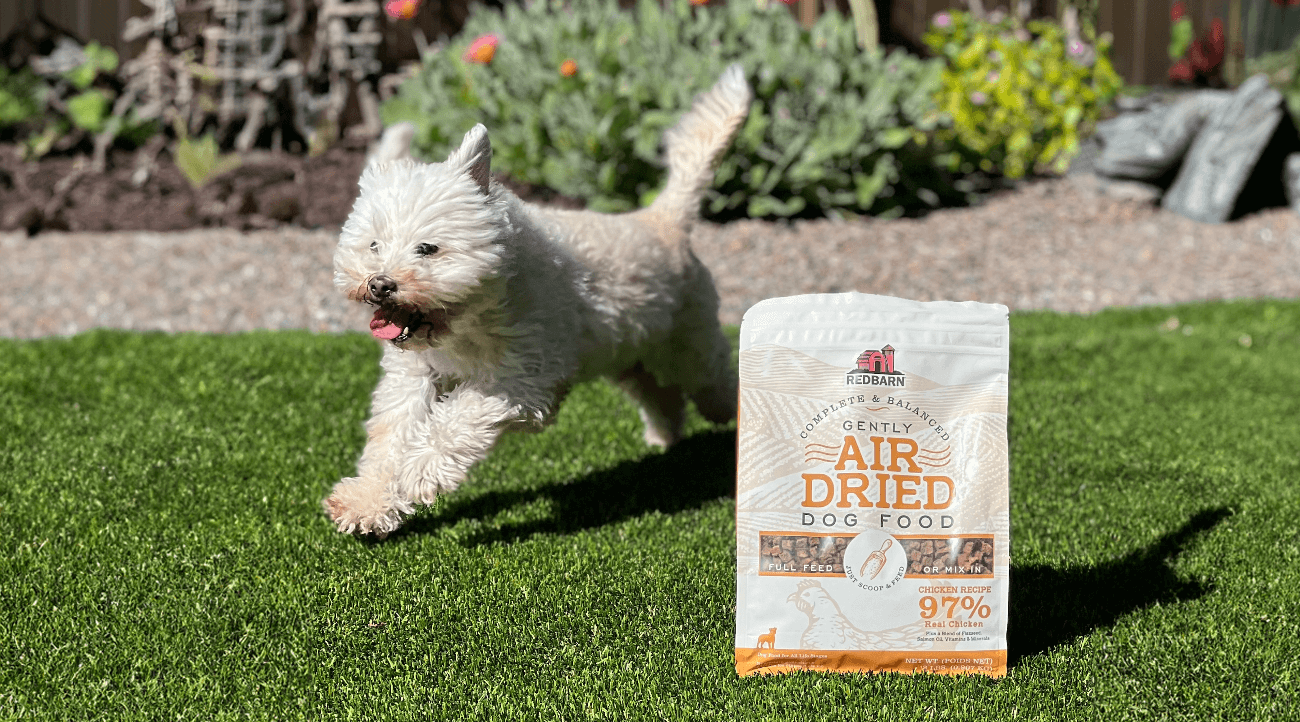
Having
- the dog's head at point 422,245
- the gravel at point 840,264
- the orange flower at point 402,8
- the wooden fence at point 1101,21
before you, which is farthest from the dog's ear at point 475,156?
the wooden fence at point 1101,21

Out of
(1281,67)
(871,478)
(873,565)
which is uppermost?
(871,478)

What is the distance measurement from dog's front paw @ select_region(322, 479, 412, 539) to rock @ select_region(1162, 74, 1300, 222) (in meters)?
7.89

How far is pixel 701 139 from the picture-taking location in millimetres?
4273

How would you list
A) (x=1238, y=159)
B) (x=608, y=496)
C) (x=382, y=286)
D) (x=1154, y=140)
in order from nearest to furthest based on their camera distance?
1. (x=382, y=286)
2. (x=608, y=496)
3. (x=1238, y=159)
4. (x=1154, y=140)

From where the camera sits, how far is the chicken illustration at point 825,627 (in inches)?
101

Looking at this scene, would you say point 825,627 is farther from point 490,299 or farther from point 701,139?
point 701,139

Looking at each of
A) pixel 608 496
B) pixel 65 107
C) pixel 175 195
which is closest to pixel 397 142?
pixel 608 496

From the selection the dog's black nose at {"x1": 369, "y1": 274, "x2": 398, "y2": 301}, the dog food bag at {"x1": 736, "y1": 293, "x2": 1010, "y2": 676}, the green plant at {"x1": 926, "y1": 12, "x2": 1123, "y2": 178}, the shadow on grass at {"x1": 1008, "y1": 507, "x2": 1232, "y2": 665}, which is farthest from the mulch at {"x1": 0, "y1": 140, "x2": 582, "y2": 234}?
the dog food bag at {"x1": 736, "y1": 293, "x2": 1010, "y2": 676}

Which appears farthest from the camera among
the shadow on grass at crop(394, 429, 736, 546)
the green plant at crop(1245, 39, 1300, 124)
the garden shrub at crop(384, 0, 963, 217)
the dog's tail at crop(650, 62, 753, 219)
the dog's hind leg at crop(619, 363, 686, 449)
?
the green plant at crop(1245, 39, 1300, 124)

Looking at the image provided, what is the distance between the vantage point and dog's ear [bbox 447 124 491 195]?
121 inches

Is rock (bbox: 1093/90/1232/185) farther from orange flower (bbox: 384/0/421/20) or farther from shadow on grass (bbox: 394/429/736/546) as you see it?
shadow on grass (bbox: 394/429/736/546)

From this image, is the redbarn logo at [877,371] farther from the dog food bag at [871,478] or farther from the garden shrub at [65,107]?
the garden shrub at [65,107]

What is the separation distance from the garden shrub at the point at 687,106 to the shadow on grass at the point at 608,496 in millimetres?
3640

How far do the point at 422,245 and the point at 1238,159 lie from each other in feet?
26.6
